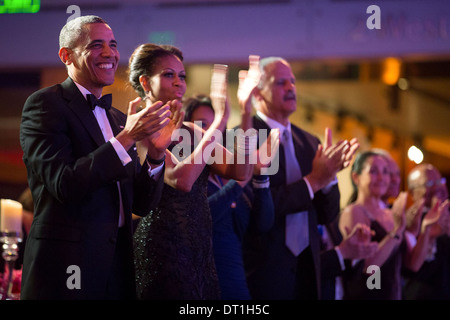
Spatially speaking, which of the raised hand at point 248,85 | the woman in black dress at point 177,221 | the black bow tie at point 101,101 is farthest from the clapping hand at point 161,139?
the raised hand at point 248,85

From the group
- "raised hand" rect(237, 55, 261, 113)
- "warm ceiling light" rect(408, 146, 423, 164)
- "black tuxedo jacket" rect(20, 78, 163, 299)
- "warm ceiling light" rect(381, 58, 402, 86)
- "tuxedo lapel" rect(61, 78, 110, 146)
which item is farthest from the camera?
"warm ceiling light" rect(408, 146, 423, 164)

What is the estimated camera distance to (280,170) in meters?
3.39

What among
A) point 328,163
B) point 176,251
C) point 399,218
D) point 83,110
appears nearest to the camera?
point 83,110

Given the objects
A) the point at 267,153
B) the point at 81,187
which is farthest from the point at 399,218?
the point at 81,187

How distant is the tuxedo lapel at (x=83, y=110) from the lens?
2.09 m

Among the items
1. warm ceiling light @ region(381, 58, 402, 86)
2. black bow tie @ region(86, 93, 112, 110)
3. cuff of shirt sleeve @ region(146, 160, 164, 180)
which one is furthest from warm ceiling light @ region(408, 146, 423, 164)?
black bow tie @ region(86, 93, 112, 110)

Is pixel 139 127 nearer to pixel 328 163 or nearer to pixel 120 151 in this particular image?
pixel 120 151

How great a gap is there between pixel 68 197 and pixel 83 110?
0.31m

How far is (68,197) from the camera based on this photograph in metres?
1.95

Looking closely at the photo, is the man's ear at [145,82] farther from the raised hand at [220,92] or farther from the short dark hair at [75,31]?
the short dark hair at [75,31]

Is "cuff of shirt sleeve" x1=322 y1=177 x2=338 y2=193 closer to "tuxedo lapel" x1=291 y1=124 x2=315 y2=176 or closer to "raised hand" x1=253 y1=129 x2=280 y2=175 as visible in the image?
"tuxedo lapel" x1=291 y1=124 x2=315 y2=176

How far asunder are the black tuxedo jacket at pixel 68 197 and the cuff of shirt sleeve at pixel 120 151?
2 cm

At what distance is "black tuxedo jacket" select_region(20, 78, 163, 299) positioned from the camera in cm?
195
